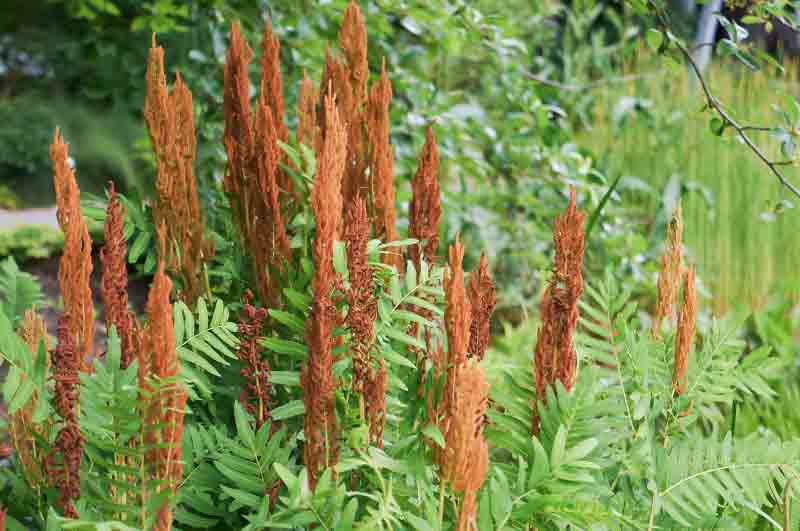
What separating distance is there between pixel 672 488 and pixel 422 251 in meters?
0.46

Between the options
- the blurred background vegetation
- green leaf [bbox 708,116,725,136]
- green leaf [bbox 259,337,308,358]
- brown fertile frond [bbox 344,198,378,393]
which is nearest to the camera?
brown fertile frond [bbox 344,198,378,393]

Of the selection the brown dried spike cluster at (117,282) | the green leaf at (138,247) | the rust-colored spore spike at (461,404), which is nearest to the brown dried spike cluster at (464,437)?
the rust-colored spore spike at (461,404)

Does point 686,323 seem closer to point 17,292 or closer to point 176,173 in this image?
point 176,173

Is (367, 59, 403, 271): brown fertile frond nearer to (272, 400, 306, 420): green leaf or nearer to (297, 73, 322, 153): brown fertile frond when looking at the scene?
(297, 73, 322, 153): brown fertile frond

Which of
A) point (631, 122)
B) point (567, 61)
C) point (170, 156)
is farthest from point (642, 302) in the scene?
point (170, 156)

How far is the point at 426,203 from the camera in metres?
1.13

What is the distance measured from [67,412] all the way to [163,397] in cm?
17

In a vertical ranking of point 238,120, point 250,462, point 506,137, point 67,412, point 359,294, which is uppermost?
point 238,120

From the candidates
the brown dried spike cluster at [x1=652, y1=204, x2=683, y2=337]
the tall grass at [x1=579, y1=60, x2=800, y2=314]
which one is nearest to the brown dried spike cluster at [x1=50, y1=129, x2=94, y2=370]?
the brown dried spike cluster at [x1=652, y1=204, x2=683, y2=337]

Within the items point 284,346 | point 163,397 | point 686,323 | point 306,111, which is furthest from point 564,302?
point 306,111

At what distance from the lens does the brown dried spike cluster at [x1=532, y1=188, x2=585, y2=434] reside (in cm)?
99

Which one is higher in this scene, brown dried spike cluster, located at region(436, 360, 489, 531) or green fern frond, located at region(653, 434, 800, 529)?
brown dried spike cluster, located at region(436, 360, 489, 531)

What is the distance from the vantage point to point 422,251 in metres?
1.19

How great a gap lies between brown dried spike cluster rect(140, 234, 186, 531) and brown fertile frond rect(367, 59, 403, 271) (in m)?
0.38
